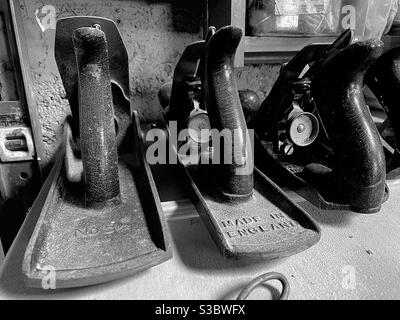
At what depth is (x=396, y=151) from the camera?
0.62 metres

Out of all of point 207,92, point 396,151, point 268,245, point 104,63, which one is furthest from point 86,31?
point 396,151

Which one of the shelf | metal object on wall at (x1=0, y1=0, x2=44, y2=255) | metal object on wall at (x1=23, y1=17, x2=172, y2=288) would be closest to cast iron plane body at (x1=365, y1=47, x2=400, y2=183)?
the shelf

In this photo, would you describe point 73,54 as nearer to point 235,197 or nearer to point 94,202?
point 94,202

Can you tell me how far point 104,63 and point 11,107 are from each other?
0.41 m

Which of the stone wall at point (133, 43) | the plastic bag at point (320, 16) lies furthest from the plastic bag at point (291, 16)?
the stone wall at point (133, 43)

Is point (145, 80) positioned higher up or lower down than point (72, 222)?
higher up

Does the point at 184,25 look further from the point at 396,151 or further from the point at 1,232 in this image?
the point at 1,232

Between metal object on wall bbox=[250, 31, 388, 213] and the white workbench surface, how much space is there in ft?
0.22

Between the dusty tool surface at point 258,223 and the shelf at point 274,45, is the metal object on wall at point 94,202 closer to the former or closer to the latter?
the dusty tool surface at point 258,223

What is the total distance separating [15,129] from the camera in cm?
75

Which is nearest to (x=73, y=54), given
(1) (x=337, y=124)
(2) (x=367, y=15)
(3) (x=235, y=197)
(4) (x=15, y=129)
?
(4) (x=15, y=129)

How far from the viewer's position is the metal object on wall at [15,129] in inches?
28.1

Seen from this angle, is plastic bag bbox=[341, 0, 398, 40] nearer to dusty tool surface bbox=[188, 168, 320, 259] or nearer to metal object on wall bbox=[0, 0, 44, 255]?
dusty tool surface bbox=[188, 168, 320, 259]

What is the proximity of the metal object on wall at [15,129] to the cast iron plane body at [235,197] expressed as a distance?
17.8 inches
